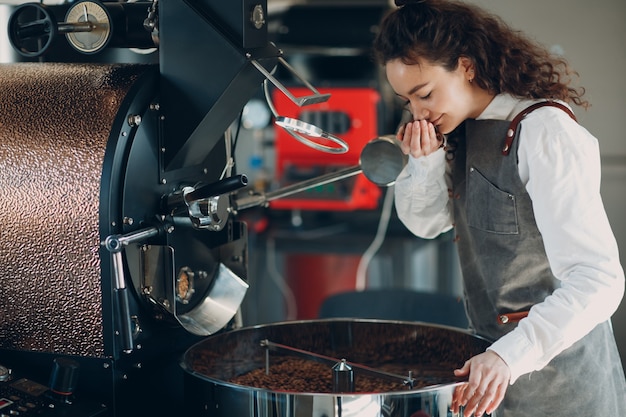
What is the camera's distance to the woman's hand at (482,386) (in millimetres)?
1294

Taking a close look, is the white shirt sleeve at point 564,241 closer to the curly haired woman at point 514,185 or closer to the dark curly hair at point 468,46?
the curly haired woman at point 514,185

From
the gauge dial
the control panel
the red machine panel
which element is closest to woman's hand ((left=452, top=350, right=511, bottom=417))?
the control panel

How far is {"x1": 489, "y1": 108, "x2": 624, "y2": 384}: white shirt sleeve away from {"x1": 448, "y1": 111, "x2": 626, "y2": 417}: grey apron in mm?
59

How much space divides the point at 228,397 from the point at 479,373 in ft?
1.16

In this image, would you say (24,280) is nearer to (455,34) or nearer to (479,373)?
(479,373)

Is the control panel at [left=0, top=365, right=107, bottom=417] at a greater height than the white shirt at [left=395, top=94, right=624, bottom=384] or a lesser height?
lesser

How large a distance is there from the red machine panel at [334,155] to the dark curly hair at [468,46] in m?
1.61

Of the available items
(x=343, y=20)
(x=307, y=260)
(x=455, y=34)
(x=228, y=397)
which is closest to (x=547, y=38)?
(x=343, y=20)

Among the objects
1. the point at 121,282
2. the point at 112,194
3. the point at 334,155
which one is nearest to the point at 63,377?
the point at 121,282

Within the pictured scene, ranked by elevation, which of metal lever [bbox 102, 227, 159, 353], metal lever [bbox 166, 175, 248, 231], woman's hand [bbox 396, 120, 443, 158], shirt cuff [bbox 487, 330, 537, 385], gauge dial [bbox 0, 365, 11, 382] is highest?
woman's hand [bbox 396, 120, 443, 158]

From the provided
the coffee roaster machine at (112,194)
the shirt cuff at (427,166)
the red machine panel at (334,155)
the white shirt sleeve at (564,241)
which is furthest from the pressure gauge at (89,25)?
the red machine panel at (334,155)

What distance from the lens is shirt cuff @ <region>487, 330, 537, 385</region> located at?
1328 mm

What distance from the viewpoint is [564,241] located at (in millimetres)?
1415

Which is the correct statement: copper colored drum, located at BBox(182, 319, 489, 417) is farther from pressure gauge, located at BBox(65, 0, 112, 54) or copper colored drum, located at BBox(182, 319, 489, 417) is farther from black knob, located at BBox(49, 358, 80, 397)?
pressure gauge, located at BBox(65, 0, 112, 54)
